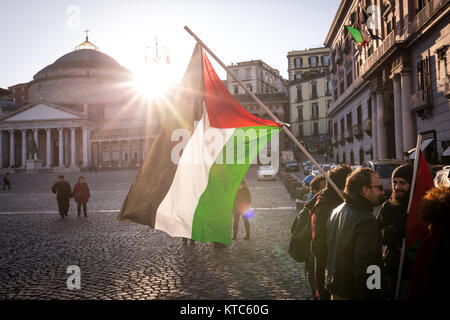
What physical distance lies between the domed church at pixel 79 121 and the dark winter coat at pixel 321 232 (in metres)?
62.9

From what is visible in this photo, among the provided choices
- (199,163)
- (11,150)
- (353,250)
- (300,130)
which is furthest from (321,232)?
(11,150)

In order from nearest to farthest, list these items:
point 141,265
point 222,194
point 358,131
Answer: point 222,194 → point 141,265 → point 358,131

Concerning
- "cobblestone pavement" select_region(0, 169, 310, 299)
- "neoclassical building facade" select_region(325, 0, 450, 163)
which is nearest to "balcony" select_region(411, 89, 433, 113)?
"neoclassical building facade" select_region(325, 0, 450, 163)

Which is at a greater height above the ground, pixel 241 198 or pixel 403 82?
pixel 403 82

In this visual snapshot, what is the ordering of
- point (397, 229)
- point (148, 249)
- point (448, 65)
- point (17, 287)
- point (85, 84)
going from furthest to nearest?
point (85, 84) → point (448, 65) → point (148, 249) → point (17, 287) → point (397, 229)

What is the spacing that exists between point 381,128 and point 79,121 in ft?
202

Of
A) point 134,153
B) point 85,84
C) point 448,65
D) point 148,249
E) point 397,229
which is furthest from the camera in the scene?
point 85,84

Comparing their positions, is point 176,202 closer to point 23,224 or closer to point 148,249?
point 148,249

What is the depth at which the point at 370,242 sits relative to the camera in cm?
267

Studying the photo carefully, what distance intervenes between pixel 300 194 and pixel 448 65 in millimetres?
9029

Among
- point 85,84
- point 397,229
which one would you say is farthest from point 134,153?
point 397,229

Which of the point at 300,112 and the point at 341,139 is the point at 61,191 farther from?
the point at 300,112

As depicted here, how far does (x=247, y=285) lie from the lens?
5293mm

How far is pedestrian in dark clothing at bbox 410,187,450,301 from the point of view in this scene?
230cm
